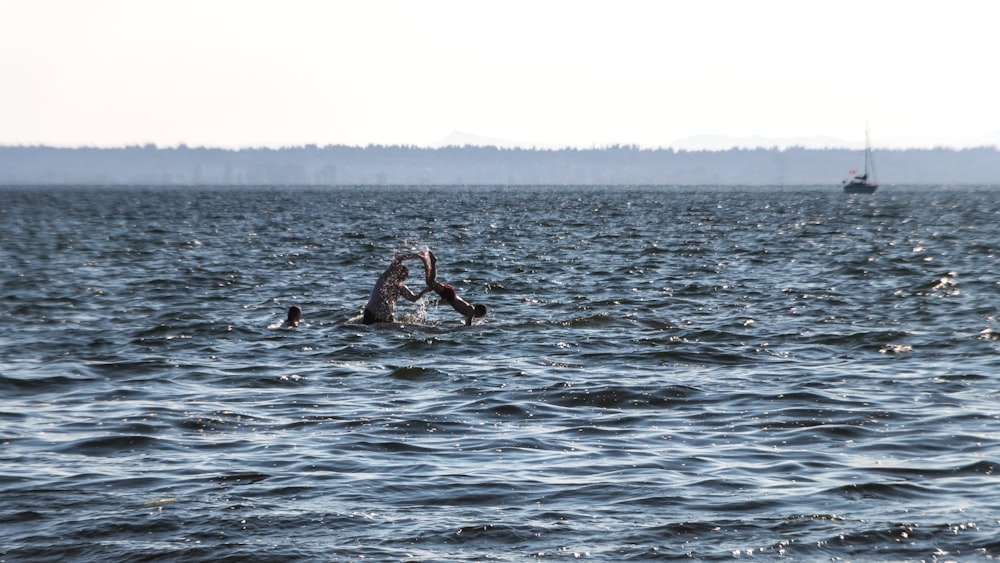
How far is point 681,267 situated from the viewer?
37.3 meters

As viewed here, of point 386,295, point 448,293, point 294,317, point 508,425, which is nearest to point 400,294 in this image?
point 386,295

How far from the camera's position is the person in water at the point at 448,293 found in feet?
72.6

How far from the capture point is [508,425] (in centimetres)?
1277

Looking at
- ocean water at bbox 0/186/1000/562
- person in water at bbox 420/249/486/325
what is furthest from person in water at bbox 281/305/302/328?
person in water at bbox 420/249/486/325

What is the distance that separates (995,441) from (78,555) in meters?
8.60

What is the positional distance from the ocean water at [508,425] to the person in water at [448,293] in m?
0.45

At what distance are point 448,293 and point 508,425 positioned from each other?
9.62 metres

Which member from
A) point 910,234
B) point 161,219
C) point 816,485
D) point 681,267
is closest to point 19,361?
point 816,485

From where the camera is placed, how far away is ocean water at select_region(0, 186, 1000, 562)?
859 cm

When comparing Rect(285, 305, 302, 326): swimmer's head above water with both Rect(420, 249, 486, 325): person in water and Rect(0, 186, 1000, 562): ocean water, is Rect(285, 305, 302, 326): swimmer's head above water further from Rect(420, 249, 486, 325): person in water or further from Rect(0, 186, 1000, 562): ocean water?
Rect(420, 249, 486, 325): person in water

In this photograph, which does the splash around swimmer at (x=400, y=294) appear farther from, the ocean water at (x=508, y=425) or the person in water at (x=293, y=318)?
the person in water at (x=293, y=318)

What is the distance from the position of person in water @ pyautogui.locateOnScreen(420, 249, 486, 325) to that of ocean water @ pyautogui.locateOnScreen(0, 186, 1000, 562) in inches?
17.6

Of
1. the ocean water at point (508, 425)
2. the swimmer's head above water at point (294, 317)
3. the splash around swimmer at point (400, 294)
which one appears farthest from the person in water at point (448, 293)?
the swimmer's head above water at point (294, 317)

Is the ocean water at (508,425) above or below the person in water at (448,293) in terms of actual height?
below
